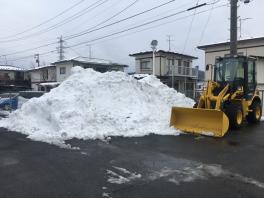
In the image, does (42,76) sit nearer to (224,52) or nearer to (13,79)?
(13,79)

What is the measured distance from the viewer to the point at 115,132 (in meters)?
12.2

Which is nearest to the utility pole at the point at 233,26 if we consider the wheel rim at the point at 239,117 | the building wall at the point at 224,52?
the wheel rim at the point at 239,117

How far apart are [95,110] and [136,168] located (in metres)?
6.12

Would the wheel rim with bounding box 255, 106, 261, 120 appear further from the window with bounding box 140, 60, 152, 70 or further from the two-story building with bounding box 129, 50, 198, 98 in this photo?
the window with bounding box 140, 60, 152, 70

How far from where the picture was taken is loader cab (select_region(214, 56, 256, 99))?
13992 millimetres

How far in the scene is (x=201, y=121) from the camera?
12398 mm

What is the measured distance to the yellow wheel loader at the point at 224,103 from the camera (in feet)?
39.6

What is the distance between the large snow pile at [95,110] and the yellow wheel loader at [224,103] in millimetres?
873

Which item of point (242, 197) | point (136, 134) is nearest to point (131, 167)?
point (242, 197)

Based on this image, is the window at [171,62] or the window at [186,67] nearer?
the window at [171,62]

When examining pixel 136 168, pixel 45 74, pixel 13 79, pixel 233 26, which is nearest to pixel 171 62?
pixel 45 74

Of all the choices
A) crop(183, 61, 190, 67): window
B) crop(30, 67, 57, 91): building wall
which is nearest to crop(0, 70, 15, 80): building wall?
crop(30, 67, 57, 91): building wall

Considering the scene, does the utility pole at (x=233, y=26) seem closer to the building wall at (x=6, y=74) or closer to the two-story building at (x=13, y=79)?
the two-story building at (x=13, y=79)

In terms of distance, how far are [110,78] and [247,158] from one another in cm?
843
